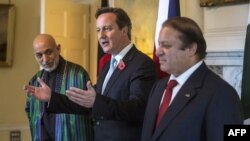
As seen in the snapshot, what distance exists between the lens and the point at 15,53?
4.92 meters

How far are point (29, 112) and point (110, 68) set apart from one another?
0.95 metres

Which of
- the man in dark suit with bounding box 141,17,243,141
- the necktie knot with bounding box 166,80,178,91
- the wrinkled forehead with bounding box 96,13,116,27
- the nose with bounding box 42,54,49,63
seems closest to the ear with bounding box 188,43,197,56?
the man in dark suit with bounding box 141,17,243,141

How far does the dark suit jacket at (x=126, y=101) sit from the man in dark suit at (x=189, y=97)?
0.14 metres

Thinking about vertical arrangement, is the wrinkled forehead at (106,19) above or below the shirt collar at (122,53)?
above

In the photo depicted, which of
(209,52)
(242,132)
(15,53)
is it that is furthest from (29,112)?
(15,53)

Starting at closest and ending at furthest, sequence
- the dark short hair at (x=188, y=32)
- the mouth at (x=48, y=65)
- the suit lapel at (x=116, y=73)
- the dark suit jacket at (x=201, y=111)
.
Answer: the dark suit jacket at (x=201, y=111) < the dark short hair at (x=188, y=32) < the suit lapel at (x=116, y=73) < the mouth at (x=48, y=65)

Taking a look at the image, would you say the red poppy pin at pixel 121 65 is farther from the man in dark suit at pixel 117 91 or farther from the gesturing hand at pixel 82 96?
the gesturing hand at pixel 82 96

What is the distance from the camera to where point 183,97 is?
5.07 ft

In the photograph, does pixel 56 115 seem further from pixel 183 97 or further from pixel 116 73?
pixel 183 97

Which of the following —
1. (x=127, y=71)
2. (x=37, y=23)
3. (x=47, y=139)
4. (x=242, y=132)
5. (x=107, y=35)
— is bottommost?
(x=47, y=139)

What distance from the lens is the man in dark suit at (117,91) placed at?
5.75 ft

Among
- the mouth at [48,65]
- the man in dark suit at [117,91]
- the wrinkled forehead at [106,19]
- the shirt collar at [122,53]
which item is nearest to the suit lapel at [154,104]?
the man in dark suit at [117,91]

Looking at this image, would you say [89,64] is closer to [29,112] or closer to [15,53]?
[15,53]

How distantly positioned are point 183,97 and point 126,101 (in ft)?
1.10
